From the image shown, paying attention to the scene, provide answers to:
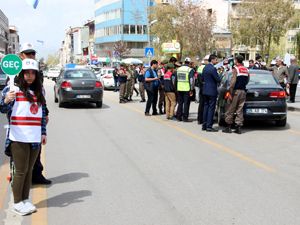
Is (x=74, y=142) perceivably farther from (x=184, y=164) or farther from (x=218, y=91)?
(x=218, y=91)

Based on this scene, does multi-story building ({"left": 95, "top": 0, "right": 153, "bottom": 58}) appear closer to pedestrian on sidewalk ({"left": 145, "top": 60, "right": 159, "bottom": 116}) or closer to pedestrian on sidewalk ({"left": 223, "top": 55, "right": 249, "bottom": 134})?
pedestrian on sidewalk ({"left": 145, "top": 60, "right": 159, "bottom": 116})

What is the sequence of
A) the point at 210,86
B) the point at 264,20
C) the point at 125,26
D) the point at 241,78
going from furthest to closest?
1. the point at 125,26
2. the point at 264,20
3. the point at 210,86
4. the point at 241,78

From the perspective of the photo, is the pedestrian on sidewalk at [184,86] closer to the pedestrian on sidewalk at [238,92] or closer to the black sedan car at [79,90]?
the pedestrian on sidewalk at [238,92]

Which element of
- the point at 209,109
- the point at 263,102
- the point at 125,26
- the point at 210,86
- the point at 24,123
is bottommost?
the point at 209,109

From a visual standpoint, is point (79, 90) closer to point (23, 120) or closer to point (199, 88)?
point (199, 88)

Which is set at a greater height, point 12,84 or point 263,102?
point 12,84

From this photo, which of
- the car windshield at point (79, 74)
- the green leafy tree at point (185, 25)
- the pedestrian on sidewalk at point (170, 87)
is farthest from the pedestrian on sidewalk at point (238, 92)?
the green leafy tree at point (185, 25)

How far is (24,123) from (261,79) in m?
8.39

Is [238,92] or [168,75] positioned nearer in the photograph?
[238,92]

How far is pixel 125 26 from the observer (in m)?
88.2

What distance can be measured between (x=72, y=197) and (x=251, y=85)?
23.6ft

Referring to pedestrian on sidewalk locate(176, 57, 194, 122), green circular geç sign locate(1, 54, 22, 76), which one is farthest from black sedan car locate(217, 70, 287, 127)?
green circular geç sign locate(1, 54, 22, 76)

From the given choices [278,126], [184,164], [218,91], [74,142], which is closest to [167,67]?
[218,91]

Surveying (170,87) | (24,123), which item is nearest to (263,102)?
(170,87)
